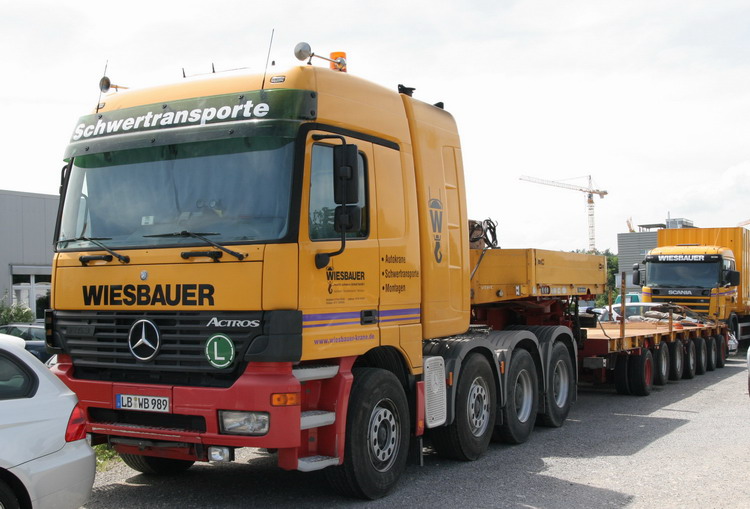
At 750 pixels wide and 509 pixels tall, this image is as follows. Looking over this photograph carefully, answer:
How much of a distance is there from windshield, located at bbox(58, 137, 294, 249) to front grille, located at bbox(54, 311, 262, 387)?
1.91 feet

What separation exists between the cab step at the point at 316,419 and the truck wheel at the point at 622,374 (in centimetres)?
902

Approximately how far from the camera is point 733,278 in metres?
22.3

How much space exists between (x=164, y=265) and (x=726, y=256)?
20.1m

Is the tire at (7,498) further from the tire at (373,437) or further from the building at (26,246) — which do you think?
the building at (26,246)

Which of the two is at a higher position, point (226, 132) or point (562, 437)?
point (226, 132)

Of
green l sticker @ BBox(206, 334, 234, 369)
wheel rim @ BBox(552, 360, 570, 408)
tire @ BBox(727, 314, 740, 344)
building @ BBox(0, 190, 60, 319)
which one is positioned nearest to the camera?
green l sticker @ BBox(206, 334, 234, 369)

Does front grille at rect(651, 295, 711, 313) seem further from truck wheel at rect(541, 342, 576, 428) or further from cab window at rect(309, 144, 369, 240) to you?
cab window at rect(309, 144, 369, 240)

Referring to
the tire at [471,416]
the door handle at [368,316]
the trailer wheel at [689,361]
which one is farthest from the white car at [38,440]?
the trailer wheel at [689,361]

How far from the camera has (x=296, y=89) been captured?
643 cm

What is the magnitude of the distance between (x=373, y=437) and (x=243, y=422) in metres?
1.32

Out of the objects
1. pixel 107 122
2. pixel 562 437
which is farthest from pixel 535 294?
pixel 107 122

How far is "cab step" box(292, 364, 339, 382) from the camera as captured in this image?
6.11 meters

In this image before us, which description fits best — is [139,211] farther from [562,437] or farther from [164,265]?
[562,437]

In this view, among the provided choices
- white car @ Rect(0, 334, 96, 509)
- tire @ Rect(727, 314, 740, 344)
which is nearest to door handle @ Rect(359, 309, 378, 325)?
white car @ Rect(0, 334, 96, 509)
